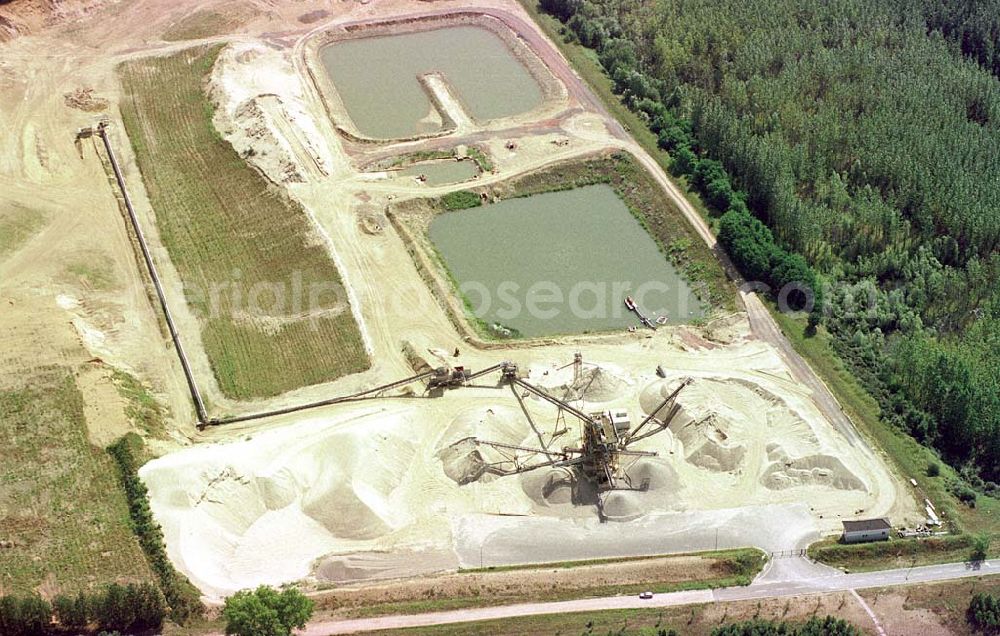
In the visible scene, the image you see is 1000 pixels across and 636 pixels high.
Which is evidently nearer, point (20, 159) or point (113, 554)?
point (113, 554)

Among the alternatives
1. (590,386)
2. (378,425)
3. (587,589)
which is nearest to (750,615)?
(587,589)

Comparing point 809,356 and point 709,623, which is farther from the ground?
point 809,356

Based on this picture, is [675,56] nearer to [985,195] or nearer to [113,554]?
[985,195]

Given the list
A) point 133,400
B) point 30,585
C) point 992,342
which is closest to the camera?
point 30,585

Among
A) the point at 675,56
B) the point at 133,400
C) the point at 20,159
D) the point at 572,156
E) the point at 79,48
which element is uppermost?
the point at 79,48

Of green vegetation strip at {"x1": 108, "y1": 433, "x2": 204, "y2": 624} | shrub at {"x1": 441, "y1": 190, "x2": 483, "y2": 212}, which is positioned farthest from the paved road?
shrub at {"x1": 441, "y1": 190, "x2": 483, "y2": 212}

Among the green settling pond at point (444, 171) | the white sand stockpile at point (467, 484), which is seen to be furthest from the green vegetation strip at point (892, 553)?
the green settling pond at point (444, 171)

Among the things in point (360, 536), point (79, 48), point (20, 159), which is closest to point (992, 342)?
point (360, 536)

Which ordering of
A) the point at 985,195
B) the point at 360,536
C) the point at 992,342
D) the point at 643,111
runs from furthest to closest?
the point at 643,111 < the point at 985,195 < the point at 992,342 < the point at 360,536
